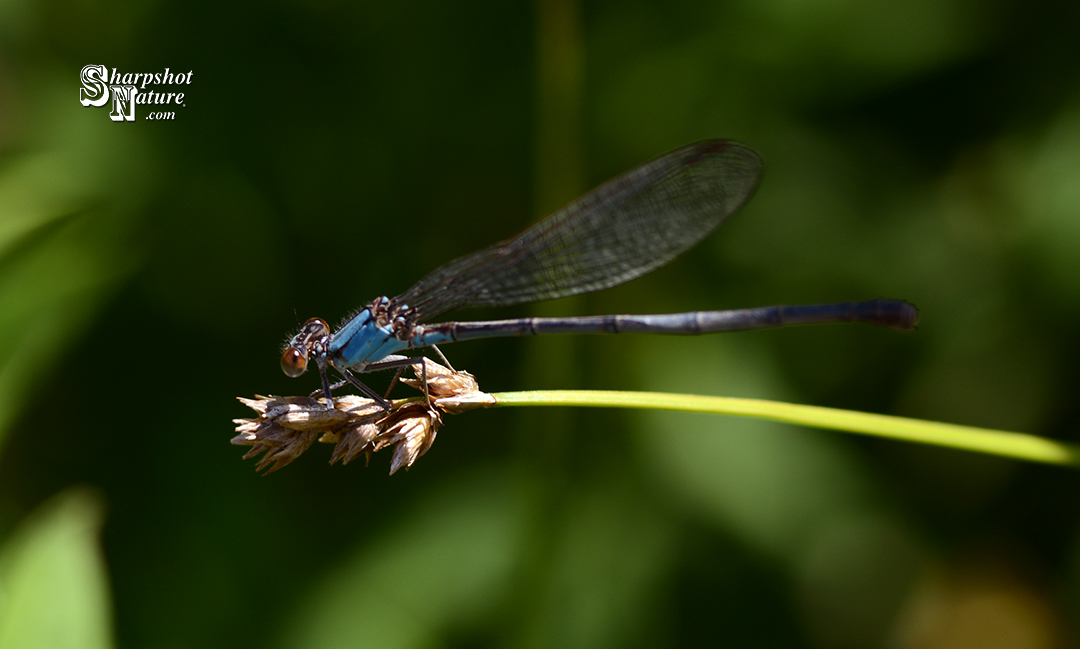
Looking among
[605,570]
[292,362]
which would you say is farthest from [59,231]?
[605,570]

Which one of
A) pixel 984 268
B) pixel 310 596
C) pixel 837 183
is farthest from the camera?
pixel 837 183

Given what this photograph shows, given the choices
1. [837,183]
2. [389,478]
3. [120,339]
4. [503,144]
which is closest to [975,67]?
[837,183]

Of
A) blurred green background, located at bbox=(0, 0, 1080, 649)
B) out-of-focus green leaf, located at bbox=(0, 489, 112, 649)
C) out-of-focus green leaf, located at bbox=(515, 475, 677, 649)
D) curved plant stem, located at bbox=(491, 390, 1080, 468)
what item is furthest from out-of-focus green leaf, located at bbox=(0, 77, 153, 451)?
out-of-focus green leaf, located at bbox=(515, 475, 677, 649)

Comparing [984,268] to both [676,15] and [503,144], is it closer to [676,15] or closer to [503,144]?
[676,15]

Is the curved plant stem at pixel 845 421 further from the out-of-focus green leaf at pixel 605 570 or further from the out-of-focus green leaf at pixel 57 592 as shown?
the out-of-focus green leaf at pixel 605 570

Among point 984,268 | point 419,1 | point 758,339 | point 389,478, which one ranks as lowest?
point 389,478

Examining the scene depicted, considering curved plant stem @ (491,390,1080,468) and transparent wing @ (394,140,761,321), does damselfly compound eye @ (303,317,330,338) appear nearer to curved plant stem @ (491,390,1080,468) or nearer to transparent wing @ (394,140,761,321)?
transparent wing @ (394,140,761,321)
